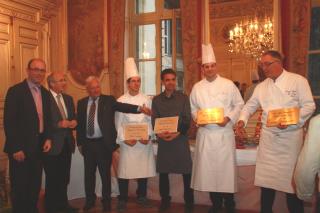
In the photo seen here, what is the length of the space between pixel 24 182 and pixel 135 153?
1119 mm

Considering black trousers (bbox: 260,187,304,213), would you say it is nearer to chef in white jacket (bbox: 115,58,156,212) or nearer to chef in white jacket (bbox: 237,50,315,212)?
chef in white jacket (bbox: 237,50,315,212)

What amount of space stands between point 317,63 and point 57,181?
325cm

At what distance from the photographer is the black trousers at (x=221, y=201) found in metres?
3.60

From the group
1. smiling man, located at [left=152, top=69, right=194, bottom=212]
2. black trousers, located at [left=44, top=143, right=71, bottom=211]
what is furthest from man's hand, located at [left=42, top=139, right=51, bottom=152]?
smiling man, located at [left=152, top=69, right=194, bottom=212]

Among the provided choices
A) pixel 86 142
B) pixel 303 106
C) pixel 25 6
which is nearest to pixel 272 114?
pixel 303 106

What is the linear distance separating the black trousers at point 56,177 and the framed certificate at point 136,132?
1.97ft

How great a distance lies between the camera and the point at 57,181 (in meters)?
3.83

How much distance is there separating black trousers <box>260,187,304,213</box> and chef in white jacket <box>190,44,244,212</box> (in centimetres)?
38

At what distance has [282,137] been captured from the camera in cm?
312

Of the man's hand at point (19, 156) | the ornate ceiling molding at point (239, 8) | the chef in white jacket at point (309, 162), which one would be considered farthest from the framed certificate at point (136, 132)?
the ornate ceiling molding at point (239, 8)

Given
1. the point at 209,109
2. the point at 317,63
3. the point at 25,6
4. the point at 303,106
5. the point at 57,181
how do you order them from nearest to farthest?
1. the point at 303,106
2. the point at 209,109
3. the point at 57,181
4. the point at 317,63
5. the point at 25,6

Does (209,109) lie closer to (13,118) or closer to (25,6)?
(13,118)

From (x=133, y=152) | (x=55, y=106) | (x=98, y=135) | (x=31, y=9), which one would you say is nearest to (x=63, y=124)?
(x=55, y=106)

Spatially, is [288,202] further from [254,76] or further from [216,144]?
[254,76]
